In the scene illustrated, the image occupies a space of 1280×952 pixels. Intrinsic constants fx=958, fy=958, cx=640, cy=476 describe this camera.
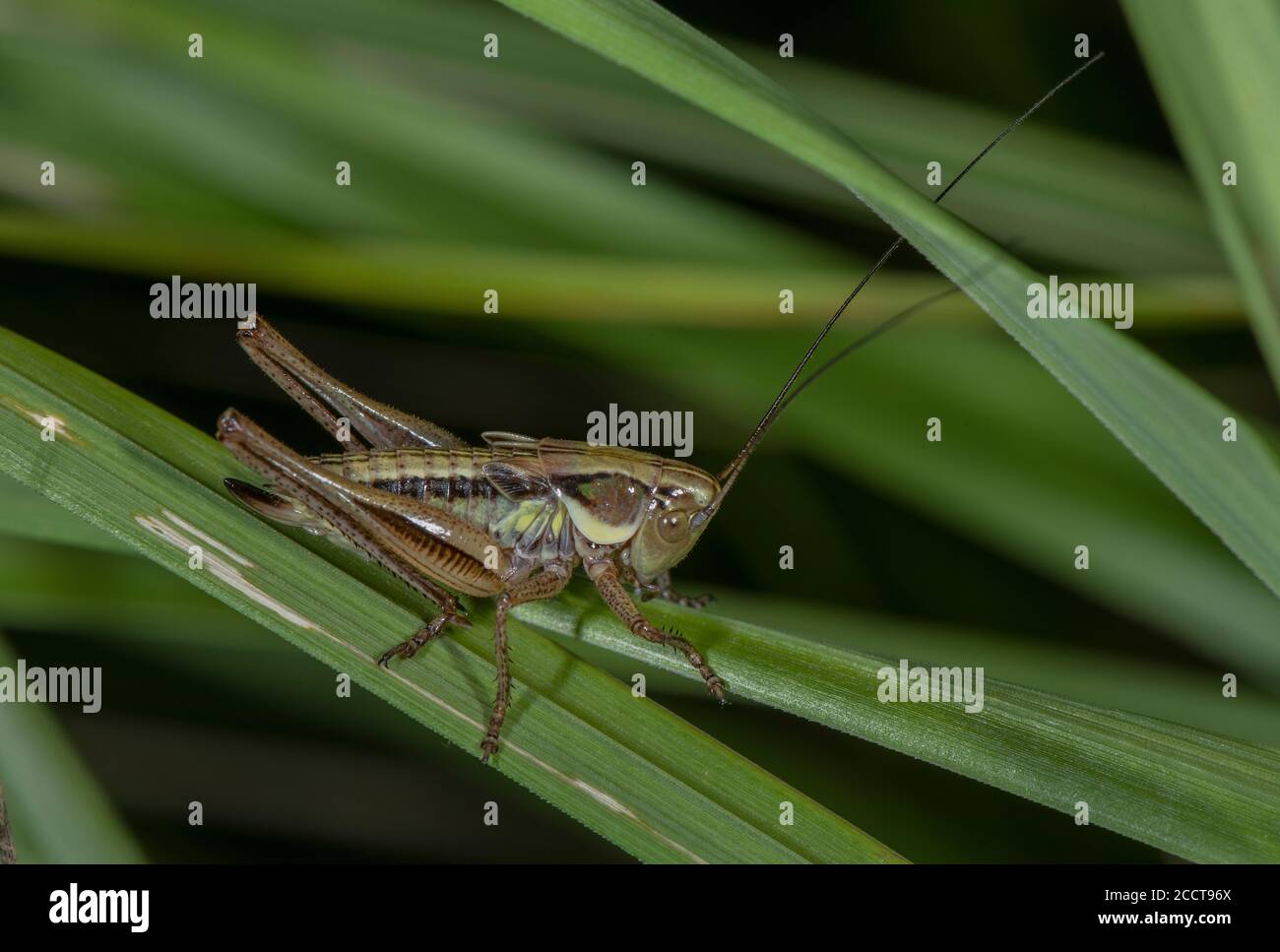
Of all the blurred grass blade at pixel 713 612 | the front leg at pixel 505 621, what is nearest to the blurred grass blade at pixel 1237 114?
the blurred grass blade at pixel 713 612

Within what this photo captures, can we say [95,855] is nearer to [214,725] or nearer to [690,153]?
[214,725]

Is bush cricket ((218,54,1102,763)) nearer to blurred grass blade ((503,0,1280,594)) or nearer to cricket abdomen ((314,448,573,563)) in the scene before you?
cricket abdomen ((314,448,573,563))

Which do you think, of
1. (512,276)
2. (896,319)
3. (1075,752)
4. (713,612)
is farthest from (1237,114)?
(512,276)

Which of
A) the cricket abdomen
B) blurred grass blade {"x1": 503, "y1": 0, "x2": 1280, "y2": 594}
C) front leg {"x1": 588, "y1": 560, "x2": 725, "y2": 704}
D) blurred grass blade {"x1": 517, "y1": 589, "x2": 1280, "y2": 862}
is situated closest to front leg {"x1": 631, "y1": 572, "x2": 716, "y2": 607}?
front leg {"x1": 588, "y1": 560, "x2": 725, "y2": 704}

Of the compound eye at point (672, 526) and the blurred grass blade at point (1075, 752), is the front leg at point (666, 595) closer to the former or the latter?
the compound eye at point (672, 526)

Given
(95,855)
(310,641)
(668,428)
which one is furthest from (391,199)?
(95,855)

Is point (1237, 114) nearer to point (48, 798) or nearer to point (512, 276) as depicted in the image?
point (512, 276)

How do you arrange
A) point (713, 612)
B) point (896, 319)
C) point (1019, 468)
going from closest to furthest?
point (713, 612), point (896, 319), point (1019, 468)
